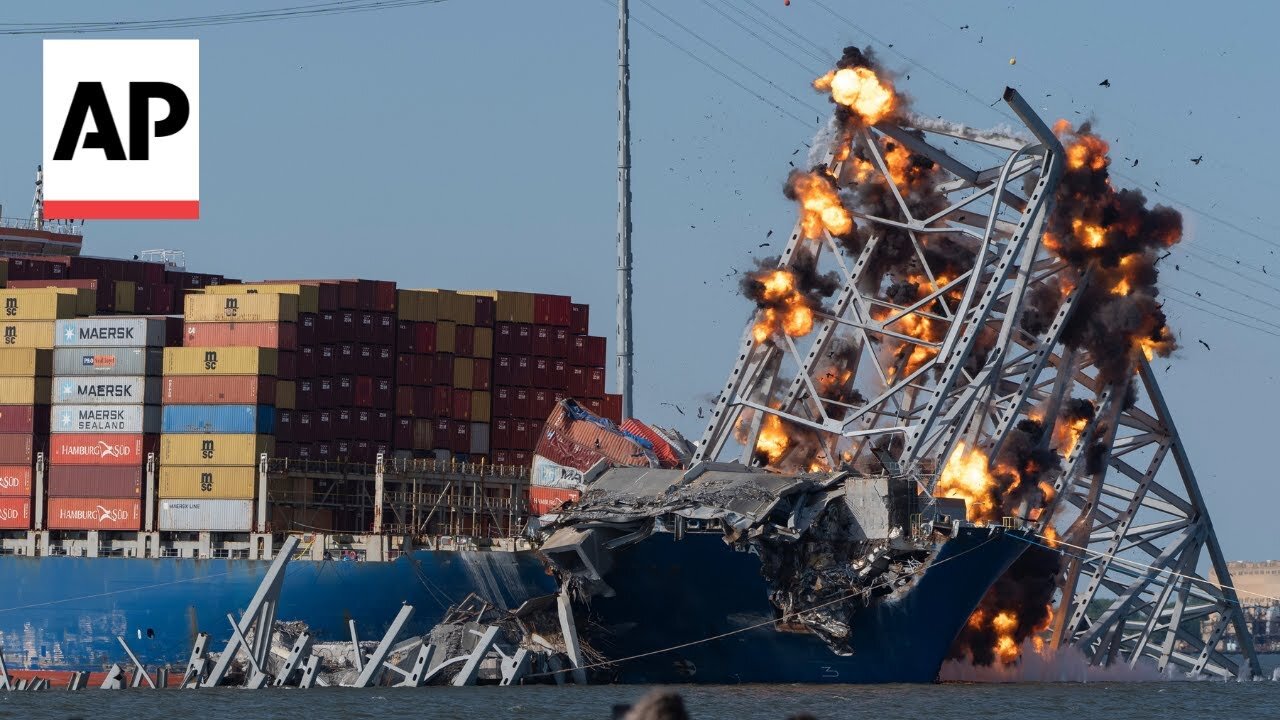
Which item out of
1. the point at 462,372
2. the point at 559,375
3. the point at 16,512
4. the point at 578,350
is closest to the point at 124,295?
the point at 16,512

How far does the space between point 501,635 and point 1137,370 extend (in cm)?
2230

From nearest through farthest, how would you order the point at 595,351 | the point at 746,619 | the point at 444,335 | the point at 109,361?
the point at 746,619 → the point at 109,361 → the point at 444,335 → the point at 595,351

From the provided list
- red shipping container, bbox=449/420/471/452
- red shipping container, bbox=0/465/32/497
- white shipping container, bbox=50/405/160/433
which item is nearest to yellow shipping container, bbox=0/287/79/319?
white shipping container, bbox=50/405/160/433

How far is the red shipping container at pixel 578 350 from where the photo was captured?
87812 mm

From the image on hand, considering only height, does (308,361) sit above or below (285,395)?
above

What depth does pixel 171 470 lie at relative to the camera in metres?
77.9

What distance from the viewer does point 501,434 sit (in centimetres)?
8575

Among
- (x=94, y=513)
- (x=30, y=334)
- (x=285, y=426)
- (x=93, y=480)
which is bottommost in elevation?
(x=94, y=513)

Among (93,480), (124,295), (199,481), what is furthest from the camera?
(124,295)

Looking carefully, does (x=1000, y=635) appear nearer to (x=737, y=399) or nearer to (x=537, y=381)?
(x=737, y=399)

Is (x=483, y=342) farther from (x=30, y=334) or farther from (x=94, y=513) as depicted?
(x=30, y=334)

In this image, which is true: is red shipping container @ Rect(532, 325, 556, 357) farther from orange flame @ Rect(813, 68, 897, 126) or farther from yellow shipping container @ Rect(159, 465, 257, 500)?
orange flame @ Rect(813, 68, 897, 126)

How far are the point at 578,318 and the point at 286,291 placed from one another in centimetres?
1276

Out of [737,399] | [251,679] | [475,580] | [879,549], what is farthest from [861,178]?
[251,679]
